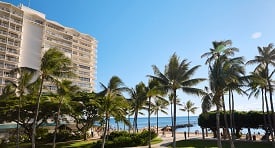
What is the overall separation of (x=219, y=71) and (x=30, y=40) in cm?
7713

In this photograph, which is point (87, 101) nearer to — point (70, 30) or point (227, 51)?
point (227, 51)

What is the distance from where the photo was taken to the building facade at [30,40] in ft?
279

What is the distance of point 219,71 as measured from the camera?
94.4ft

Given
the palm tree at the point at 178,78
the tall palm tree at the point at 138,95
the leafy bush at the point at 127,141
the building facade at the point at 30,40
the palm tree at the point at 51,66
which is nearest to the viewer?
the palm tree at the point at 51,66

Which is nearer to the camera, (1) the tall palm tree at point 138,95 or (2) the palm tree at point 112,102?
(2) the palm tree at point 112,102

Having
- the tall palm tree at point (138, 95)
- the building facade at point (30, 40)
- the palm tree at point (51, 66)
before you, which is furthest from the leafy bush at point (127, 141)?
the building facade at point (30, 40)

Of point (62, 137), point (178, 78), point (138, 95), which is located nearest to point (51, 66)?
point (178, 78)

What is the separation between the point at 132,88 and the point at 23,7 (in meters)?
67.0

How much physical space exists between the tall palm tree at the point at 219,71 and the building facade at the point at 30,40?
54255 millimetres

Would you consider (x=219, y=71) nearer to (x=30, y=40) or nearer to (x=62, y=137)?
(x=62, y=137)

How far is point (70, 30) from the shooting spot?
4309 inches

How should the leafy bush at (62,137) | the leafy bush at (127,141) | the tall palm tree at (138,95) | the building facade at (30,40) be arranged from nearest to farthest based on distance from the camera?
the leafy bush at (127,141) → the tall palm tree at (138,95) → the leafy bush at (62,137) → the building facade at (30,40)

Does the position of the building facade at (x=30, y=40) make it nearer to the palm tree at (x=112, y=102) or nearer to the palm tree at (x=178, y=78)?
the palm tree at (x=112, y=102)

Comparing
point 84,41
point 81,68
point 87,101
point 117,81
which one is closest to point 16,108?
point 87,101
